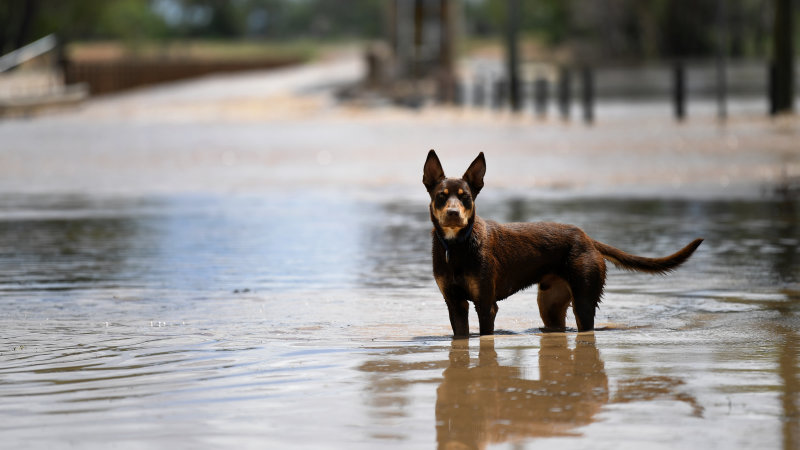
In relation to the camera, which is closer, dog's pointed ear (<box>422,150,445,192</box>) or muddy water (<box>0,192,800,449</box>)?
muddy water (<box>0,192,800,449</box>)

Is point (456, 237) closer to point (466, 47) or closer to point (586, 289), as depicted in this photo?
point (586, 289)

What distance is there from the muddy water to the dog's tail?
324 millimetres

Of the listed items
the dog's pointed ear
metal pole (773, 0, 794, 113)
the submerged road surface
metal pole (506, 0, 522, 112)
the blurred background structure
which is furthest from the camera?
the blurred background structure

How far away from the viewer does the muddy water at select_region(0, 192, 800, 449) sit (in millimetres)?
5066

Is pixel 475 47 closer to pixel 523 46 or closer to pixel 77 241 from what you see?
pixel 523 46

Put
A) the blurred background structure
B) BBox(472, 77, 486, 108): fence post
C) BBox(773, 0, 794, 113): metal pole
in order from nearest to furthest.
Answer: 1. BBox(773, 0, 794, 113): metal pole
2. the blurred background structure
3. BBox(472, 77, 486, 108): fence post

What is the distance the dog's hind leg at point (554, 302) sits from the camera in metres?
7.52

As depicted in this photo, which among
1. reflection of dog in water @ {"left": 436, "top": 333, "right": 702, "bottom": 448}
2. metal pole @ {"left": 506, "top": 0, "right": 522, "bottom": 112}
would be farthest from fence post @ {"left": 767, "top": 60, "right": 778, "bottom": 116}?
reflection of dog in water @ {"left": 436, "top": 333, "right": 702, "bottom": 448}

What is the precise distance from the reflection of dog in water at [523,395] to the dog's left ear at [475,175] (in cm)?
87

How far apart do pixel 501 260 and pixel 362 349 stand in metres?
0.89

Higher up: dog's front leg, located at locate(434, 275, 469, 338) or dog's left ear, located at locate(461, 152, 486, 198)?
dog's left ear, located at locate(461, 152, 486, 198)

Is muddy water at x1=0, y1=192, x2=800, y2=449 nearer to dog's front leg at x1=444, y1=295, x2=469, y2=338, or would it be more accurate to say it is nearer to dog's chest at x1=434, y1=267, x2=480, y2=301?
dog's front leg at x1=444, y1=295, x2=469, y2=338

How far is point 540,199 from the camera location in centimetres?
1594

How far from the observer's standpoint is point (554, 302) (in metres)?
7.57
